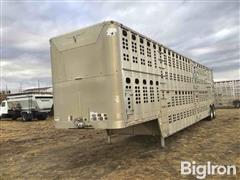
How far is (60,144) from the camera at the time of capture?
11.0 meters

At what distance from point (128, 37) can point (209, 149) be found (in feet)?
13.8

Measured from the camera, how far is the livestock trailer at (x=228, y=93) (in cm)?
2552

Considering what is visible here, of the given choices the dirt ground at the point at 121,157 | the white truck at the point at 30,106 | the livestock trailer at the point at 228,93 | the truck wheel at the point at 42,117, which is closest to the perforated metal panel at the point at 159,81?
the dirt ground at the point at 121,157

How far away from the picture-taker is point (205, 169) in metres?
6.34

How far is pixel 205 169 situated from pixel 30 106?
2138 cm

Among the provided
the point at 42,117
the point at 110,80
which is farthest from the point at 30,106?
the point at 110,80

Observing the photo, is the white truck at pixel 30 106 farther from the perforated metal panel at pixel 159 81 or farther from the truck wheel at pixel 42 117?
the perforated metal panel at pixel 159 81

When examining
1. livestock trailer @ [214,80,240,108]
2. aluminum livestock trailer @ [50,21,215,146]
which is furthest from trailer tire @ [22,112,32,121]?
aluminum livestock trailer @ [50,21,215,146]

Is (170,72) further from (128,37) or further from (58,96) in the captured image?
(58,96)

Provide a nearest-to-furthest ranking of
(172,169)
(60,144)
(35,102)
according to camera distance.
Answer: (172,169) < (60,144) < (35,102)

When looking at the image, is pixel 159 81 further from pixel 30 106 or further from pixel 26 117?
pixel 26 117

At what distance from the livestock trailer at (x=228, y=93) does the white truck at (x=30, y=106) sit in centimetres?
1627

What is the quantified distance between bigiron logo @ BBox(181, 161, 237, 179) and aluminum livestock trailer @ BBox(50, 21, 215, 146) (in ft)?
4.99

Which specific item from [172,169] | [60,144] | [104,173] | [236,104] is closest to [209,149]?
[172,169]
